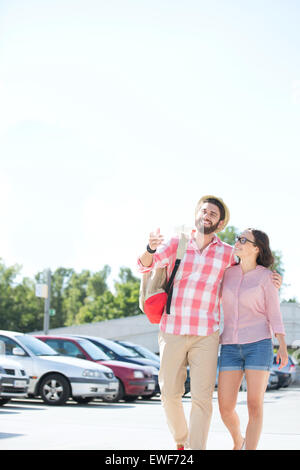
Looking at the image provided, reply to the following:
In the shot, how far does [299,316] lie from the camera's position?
44.6m

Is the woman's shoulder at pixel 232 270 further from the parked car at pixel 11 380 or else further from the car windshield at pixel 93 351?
the car windshield at pixel 93 351

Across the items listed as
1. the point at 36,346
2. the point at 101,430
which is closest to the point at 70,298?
the point at 36,346

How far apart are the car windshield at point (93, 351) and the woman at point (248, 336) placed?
32.5 ft

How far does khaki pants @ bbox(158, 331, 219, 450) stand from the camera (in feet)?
16.4

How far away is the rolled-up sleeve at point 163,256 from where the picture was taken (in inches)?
205

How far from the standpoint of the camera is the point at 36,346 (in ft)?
45.0

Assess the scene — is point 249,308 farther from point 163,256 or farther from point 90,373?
point 90,373

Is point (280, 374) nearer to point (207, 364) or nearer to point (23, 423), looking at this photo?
point (23, 423)

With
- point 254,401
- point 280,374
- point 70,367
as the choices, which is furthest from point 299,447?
point 280,374

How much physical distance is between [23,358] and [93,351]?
8.29 ft

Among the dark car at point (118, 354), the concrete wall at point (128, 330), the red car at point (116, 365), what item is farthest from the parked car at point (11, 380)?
the concrete wall at point (128, 330)

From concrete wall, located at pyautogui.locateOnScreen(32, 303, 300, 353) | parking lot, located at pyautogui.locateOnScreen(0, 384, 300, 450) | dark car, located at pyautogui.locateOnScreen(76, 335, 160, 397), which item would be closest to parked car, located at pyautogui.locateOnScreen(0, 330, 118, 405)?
parking lot, located at pyautogui.locateOnScreen(0, 384, 300, 450)

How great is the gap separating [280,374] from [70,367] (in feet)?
51.0
